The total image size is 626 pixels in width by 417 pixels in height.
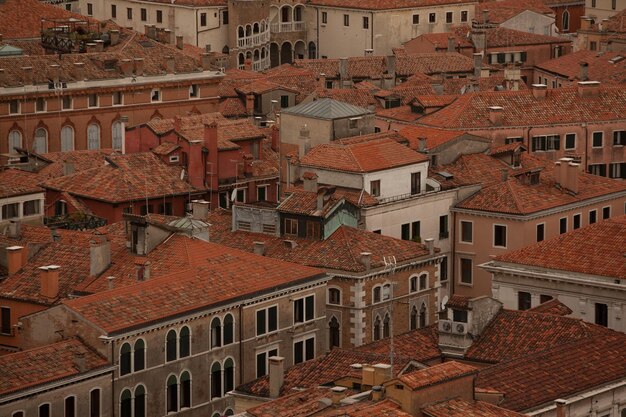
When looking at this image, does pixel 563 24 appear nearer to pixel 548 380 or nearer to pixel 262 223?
pixel 262 223

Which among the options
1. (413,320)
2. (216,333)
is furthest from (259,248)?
(216,333)

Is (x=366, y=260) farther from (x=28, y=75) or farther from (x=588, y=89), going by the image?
(x=28, y=75)

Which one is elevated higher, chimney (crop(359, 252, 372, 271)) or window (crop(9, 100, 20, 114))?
window (crop(9, 100, 20, 114))

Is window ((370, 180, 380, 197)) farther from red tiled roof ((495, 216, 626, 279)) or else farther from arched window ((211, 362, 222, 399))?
arched window ((211, 362, 222, 399))

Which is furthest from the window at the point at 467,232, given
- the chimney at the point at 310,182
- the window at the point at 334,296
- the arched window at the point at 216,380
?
the arched window at the point at 216,380

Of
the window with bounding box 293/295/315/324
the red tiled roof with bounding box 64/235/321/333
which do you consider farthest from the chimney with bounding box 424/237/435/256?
the window with bounding box 293/295/315/324

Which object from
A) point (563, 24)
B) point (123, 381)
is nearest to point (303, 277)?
point (123, 381)

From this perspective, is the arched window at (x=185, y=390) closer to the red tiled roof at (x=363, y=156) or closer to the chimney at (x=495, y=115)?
the red tiled roof at (x=363, y=156)
